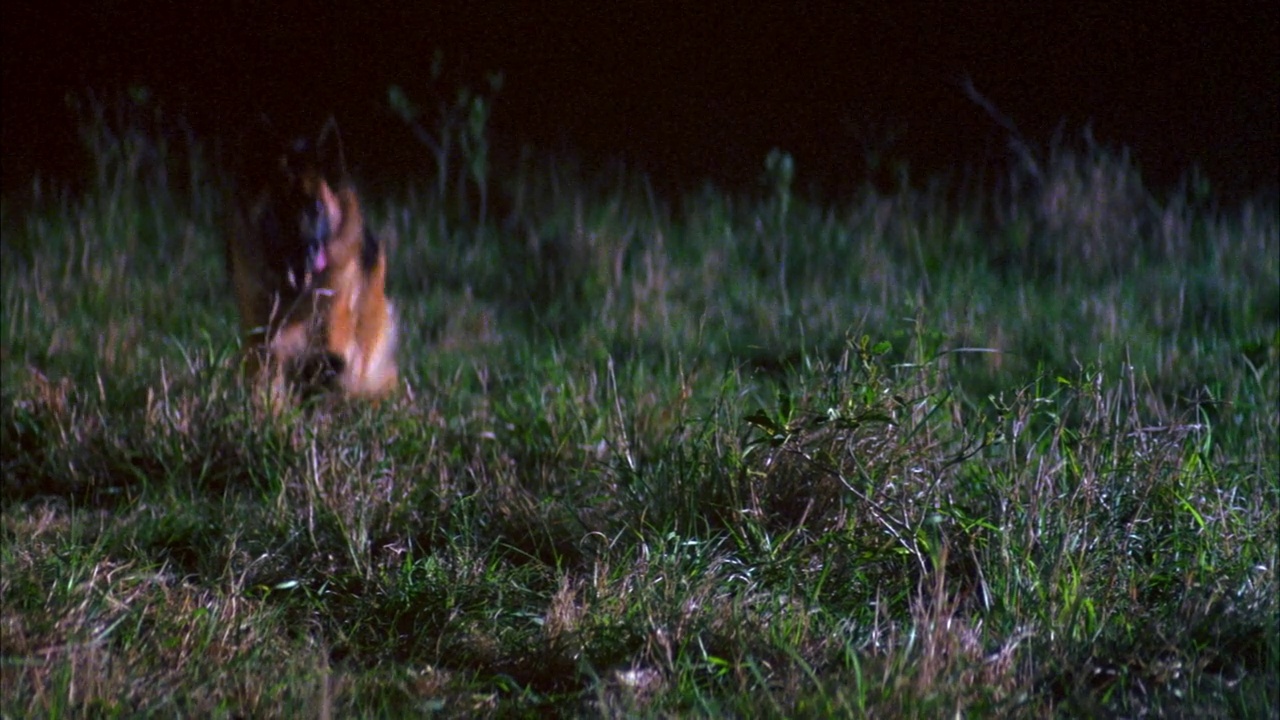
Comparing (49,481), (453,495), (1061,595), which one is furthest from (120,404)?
(1061,595)

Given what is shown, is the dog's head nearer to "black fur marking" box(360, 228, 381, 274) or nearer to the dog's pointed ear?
the dog's pointed ear

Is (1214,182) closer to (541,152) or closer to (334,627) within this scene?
(541,152)

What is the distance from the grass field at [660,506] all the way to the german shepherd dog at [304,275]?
158 mm

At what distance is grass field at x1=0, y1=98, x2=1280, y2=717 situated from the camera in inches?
100

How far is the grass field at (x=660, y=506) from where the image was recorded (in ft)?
8.37

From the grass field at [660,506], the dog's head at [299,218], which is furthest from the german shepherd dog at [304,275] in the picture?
the grass field at [660,506]

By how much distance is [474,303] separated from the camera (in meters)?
5.46

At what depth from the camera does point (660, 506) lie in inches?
129

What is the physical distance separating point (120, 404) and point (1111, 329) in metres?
3.47

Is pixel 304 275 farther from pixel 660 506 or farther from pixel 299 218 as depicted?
pixel 660 506

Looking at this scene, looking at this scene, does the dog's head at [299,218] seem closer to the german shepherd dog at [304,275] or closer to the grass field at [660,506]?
the german shepherd dog at [304,275]

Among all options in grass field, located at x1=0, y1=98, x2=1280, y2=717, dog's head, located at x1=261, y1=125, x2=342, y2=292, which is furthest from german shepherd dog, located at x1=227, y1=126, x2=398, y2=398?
grass field, located at x1=0, y1=98, x2=1280, y2=717

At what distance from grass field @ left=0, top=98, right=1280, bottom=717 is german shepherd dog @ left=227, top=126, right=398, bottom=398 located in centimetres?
16

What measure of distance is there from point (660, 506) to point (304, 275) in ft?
5.01
